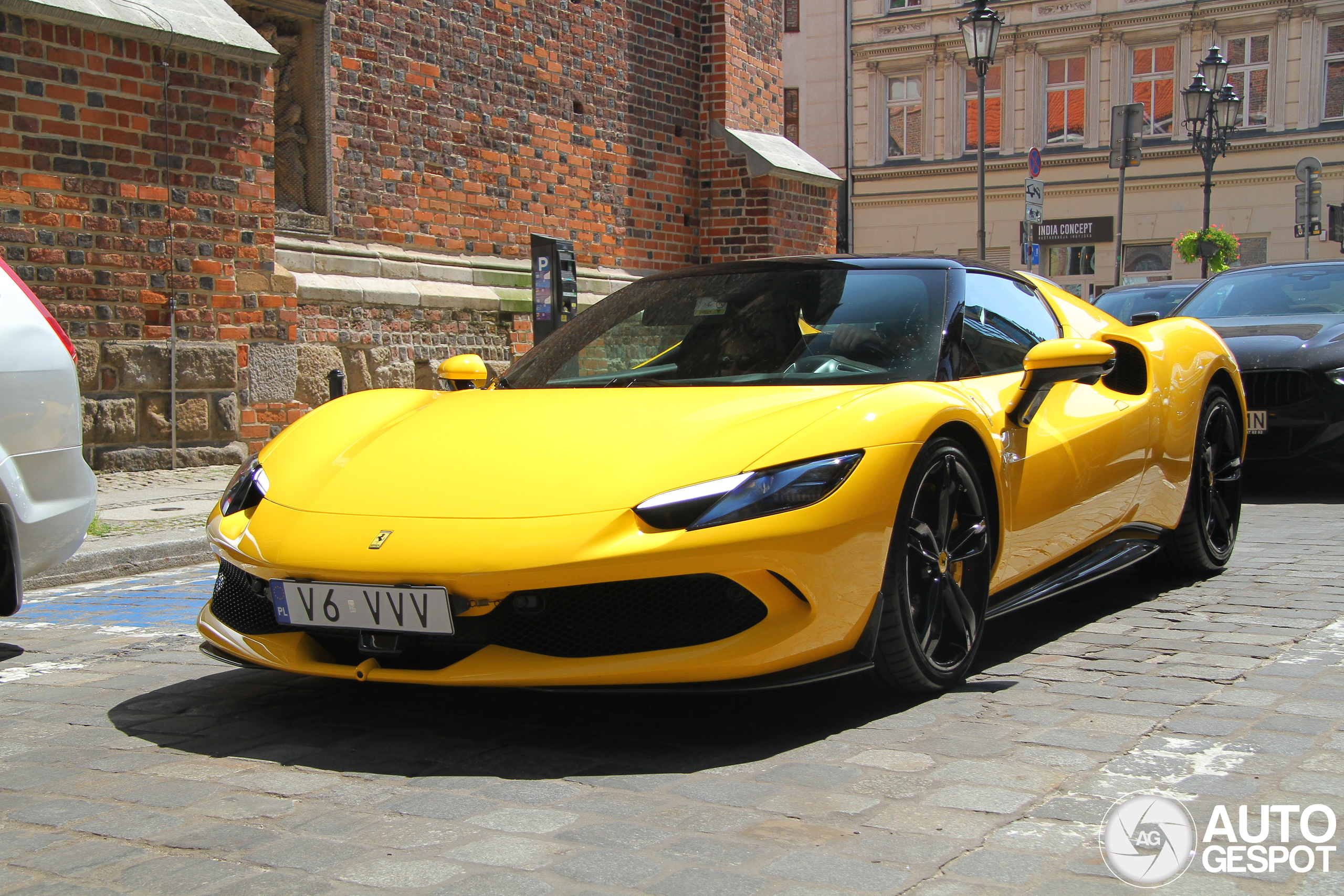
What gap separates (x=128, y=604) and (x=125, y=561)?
979 millimetres

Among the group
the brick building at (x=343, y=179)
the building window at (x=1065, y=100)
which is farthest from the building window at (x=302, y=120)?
the building window at (x=1065, y=100)

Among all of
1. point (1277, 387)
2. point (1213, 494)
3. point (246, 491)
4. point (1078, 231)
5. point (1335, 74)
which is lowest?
point (1213, 494)

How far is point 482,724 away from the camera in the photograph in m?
3.53

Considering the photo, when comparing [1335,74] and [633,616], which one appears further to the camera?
[1335,74]

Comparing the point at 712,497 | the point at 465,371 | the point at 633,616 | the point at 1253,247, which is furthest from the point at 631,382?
the point at 1253,247

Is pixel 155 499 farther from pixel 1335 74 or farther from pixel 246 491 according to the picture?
pixel 1335 74

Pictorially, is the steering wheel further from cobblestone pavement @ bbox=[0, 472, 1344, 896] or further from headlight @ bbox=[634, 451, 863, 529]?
cobblestone pavement @ bbox=[0, 472, 1344, 896]

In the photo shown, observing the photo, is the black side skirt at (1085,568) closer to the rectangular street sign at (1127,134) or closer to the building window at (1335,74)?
the rectangular street sign at (1127,134)

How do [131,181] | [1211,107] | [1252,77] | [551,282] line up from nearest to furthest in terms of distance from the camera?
[131,181] < [551,282] < [1211,107] < [1252,77]

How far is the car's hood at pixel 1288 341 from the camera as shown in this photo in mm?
8617

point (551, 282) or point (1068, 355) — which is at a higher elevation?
point (551, 282)

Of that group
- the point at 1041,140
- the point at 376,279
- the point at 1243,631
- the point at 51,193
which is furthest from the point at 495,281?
the point at 1041,140

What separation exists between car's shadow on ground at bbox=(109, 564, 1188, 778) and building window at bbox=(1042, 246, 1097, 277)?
124 feet

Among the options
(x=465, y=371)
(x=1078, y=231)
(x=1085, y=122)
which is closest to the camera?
(x=465, y=371)
